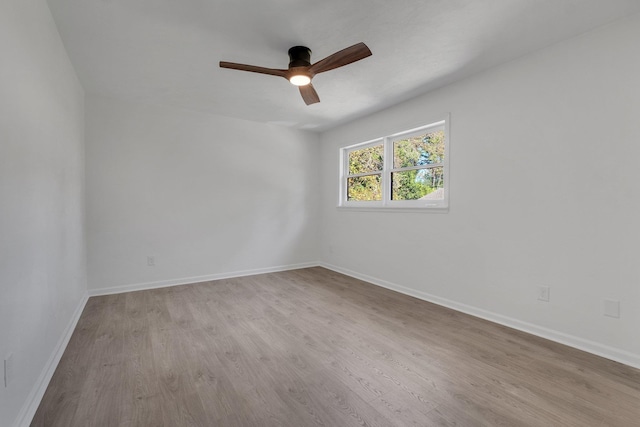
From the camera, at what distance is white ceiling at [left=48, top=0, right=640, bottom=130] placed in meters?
1.94

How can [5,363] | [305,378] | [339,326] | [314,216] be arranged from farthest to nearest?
[314,216]
[339,326]
[305,378]
[5,363]

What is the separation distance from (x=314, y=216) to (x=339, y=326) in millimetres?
2814

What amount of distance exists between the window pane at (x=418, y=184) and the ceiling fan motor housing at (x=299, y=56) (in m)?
1.96

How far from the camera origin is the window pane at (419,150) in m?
3.40

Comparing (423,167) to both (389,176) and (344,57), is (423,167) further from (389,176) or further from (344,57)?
(344,57)

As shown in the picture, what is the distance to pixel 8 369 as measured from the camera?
1.30 metres

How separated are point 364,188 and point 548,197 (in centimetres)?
245

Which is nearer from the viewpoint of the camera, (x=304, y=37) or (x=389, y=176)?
(x=304, y=37)

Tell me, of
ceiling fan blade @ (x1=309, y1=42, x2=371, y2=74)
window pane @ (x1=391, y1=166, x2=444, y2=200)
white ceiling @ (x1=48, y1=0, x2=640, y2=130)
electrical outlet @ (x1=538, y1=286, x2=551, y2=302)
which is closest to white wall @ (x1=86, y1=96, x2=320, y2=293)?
white ceiling @ (x1=48, y1=0, x2=640, y2=130)

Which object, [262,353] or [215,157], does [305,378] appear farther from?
[215,157]

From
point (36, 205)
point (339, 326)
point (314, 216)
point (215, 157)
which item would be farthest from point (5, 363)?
point (314, 216)

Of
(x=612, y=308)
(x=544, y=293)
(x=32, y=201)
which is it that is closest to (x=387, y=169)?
(x=544, y=293)

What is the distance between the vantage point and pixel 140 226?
3.80 meters

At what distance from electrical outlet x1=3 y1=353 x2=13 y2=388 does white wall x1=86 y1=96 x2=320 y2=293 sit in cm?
254
